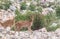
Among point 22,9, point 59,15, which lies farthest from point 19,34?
point 22,9

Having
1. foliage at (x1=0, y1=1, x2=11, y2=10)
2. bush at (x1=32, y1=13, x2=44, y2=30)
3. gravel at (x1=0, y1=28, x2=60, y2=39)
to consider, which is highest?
gravel at (x1=0, y1=28, x2=60, y2=39)

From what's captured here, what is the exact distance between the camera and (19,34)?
11.4 metres

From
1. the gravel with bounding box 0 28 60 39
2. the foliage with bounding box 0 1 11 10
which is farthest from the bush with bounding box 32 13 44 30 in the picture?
the foliage with bounding box 0 1 11 10

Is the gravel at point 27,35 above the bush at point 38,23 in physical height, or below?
above

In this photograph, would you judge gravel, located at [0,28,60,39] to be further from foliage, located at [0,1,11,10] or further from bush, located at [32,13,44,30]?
foliage, located at [0,1,11,10]

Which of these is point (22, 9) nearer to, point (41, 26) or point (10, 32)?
point (41, 26)

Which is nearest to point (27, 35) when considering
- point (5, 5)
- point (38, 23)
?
point (38, 23)

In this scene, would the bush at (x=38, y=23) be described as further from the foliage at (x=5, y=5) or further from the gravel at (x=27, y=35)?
the foliage at (x=5, y=5)

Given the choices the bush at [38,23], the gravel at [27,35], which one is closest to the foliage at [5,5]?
the bush at [38,23]

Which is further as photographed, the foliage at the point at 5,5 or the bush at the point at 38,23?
the foliage at the point at 5,5

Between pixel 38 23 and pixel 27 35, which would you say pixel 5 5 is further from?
pixel 27 35

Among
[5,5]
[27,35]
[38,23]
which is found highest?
[27,35]

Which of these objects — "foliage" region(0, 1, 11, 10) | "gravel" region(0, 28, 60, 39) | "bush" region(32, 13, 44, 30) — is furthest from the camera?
"foliage" region(0, 1, 11, 10)

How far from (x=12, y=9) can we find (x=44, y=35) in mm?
8528
